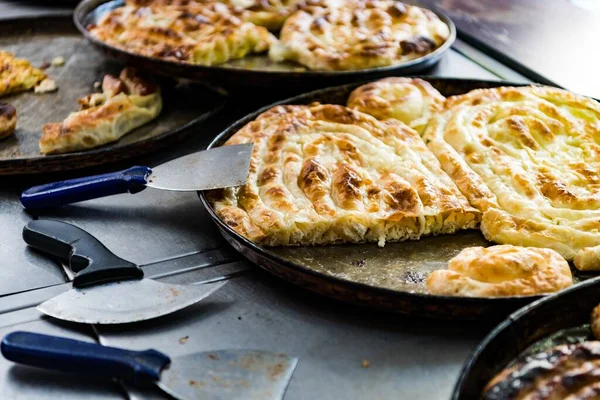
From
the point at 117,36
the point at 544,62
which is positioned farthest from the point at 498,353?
the point at 117,36

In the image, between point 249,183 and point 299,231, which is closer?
point 299,231

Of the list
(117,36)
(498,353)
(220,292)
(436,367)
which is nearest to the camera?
(498,353)

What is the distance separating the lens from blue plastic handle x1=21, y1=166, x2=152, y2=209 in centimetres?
234

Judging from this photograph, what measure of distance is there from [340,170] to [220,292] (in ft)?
1.96

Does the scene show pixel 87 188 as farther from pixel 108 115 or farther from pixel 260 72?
pixel 260 72

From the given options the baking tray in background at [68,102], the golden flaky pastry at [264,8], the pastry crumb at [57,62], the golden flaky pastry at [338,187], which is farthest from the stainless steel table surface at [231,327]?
the golden flaky pastry at [264,8]

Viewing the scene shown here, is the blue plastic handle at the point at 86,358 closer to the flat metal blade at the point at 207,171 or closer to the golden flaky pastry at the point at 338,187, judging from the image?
the golden flaky pastry at the point at 338,187

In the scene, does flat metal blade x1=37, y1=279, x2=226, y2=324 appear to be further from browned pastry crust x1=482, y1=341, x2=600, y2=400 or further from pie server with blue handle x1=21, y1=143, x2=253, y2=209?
browned pastry crust x1=482, y1=341, x2=600, y2=400

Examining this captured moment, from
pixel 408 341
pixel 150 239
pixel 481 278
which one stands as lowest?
pixel 150 239

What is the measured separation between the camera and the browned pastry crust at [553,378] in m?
1.37

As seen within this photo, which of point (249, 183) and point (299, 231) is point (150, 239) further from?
point (299, 231)

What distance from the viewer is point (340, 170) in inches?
92.4

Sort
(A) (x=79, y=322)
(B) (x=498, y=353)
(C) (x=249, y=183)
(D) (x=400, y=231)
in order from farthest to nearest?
1. (C) (x=249, y=183)
2. (D) (x=400, y=231)
3. (A) (x=79, y=322)
4. (B) (x=498, y=353)

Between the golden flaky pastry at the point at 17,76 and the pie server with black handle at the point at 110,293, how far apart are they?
142 cm
